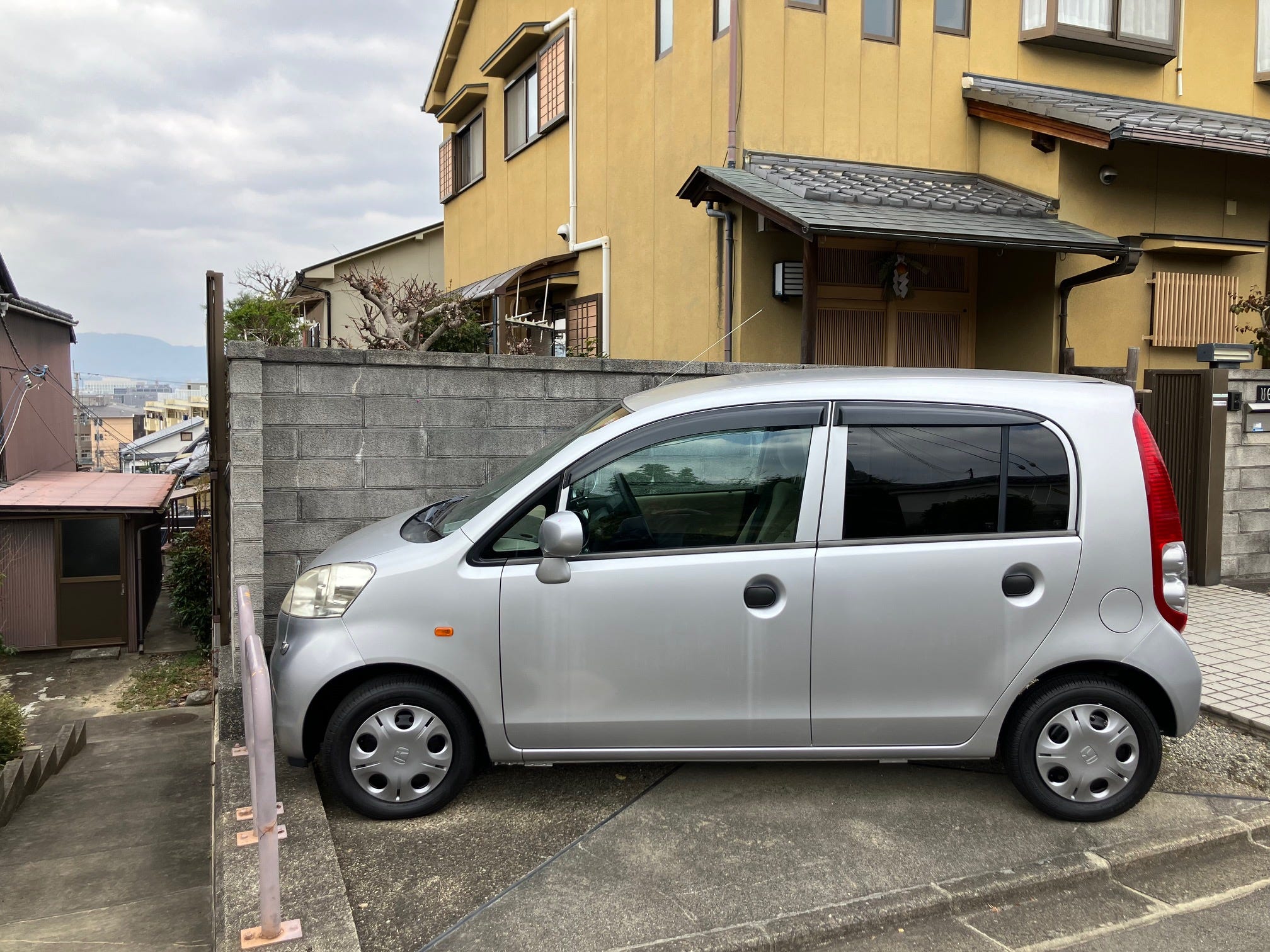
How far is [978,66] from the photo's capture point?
9.70m

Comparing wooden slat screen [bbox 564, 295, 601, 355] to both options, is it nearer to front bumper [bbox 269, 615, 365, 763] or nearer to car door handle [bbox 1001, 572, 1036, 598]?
front bumper [bbox 269, 615, 365, 763]

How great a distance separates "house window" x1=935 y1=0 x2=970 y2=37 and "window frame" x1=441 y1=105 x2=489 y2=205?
8.72 meters

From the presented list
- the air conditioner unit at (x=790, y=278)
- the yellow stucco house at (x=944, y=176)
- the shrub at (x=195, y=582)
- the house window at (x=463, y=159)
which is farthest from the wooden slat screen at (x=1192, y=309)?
the house window at (x=463, y=159)

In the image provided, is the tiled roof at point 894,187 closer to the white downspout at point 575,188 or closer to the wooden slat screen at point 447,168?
the white downspout at point 575,188

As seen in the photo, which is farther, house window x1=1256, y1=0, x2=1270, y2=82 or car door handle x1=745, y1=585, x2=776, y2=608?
house window x1=1256, y1=0, x2=1270, y2=82

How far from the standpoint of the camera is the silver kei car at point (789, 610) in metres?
3.67

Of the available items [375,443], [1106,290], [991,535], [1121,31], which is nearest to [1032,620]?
[991,535]

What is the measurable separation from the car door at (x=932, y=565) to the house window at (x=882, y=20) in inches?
270

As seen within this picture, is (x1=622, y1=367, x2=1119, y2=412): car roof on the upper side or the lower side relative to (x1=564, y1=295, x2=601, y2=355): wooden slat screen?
lower

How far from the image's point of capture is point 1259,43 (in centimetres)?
1112

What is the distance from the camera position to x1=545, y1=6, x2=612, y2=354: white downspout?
12.0 m

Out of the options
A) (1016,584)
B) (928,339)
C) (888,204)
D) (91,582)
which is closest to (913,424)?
(1016,584)

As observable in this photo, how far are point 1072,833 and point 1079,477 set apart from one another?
1.42 meters

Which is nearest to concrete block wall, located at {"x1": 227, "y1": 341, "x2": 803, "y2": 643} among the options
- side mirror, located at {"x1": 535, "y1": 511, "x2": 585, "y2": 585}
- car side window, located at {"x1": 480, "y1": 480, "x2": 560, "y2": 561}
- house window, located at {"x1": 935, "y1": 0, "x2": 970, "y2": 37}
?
car side window, located at {"x1": 480, "y1": 480, "x2": 560, "y2": 561}
